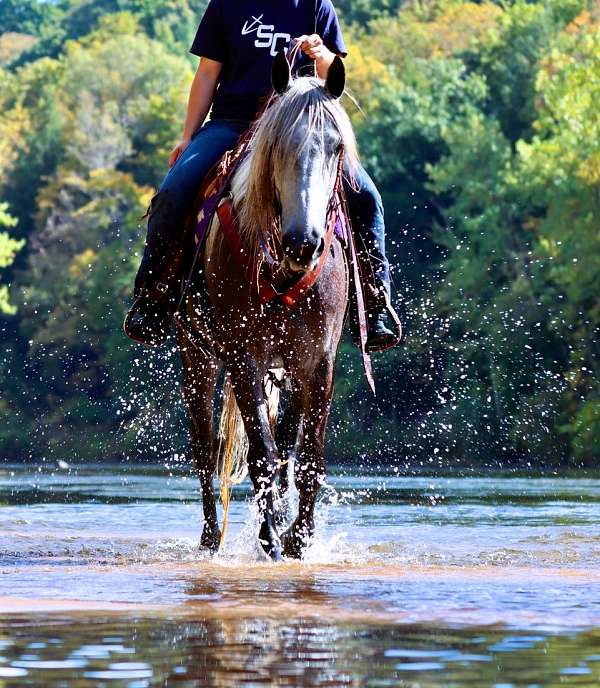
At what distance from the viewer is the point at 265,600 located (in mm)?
9508

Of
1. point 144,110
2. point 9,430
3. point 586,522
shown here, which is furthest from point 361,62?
point 586,522

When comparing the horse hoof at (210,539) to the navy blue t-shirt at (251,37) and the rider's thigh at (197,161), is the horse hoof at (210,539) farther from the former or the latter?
the navy blue t-shirt at (251,37)

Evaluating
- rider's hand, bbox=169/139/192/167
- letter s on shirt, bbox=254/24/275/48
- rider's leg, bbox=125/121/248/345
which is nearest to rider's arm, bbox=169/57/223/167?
rider's hand, bbox=169/139/192/167

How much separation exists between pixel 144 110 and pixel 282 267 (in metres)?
75.6

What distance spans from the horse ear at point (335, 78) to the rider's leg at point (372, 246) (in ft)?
2.76

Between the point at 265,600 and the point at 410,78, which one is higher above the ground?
the point at 410,78

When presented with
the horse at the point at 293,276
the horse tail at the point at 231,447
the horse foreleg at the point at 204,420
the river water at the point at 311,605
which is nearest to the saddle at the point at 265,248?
the horse at the point at 293,276

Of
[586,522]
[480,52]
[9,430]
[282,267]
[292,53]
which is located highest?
[480,52]

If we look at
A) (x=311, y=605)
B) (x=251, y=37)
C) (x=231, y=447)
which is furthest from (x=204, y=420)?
(x=311, y=605)

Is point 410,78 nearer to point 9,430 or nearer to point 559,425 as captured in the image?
point 9,430

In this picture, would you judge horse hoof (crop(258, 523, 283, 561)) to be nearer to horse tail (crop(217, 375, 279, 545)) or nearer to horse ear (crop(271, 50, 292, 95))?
horse tail (crop(217, 375, 279, 545))

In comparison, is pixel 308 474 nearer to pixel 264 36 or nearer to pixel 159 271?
pixel 159 271

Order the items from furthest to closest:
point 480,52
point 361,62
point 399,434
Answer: point 361,62 → point 480,52 → point 399,434

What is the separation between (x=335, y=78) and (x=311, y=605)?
3.11 meters
